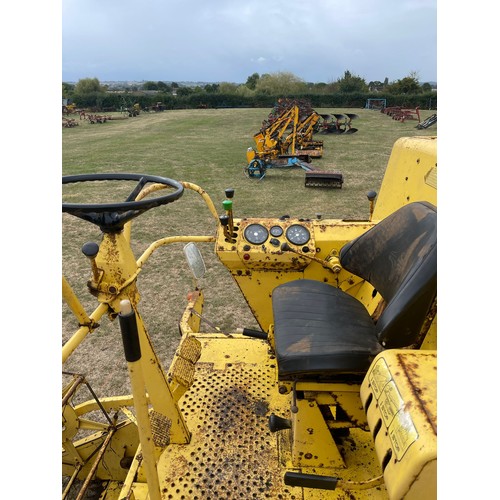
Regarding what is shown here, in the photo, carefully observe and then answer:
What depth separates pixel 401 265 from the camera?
1.81 m

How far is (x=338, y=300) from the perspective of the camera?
204 centimetres

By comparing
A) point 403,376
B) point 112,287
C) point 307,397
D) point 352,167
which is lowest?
point 307,397

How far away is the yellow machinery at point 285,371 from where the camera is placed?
109 cm

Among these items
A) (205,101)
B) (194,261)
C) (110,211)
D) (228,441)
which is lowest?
(228,441)

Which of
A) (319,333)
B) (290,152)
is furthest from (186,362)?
(290,152)

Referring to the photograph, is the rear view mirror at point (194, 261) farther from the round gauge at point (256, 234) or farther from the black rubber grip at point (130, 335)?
the black rubber grip at point (130, 335)

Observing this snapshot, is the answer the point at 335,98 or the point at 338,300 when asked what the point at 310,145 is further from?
the point at 335,98

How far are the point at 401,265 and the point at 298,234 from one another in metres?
0.84

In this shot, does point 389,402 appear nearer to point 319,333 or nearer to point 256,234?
point 319,333

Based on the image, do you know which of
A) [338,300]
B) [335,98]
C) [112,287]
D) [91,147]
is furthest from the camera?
[335,98]

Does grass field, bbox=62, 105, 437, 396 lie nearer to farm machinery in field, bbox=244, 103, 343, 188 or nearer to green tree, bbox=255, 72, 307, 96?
farm machinery in field, bbox=244, 103, 343, 188

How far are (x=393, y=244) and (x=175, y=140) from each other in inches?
526

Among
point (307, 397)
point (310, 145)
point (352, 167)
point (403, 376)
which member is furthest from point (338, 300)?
point (310, 145)

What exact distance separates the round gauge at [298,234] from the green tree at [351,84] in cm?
3499
